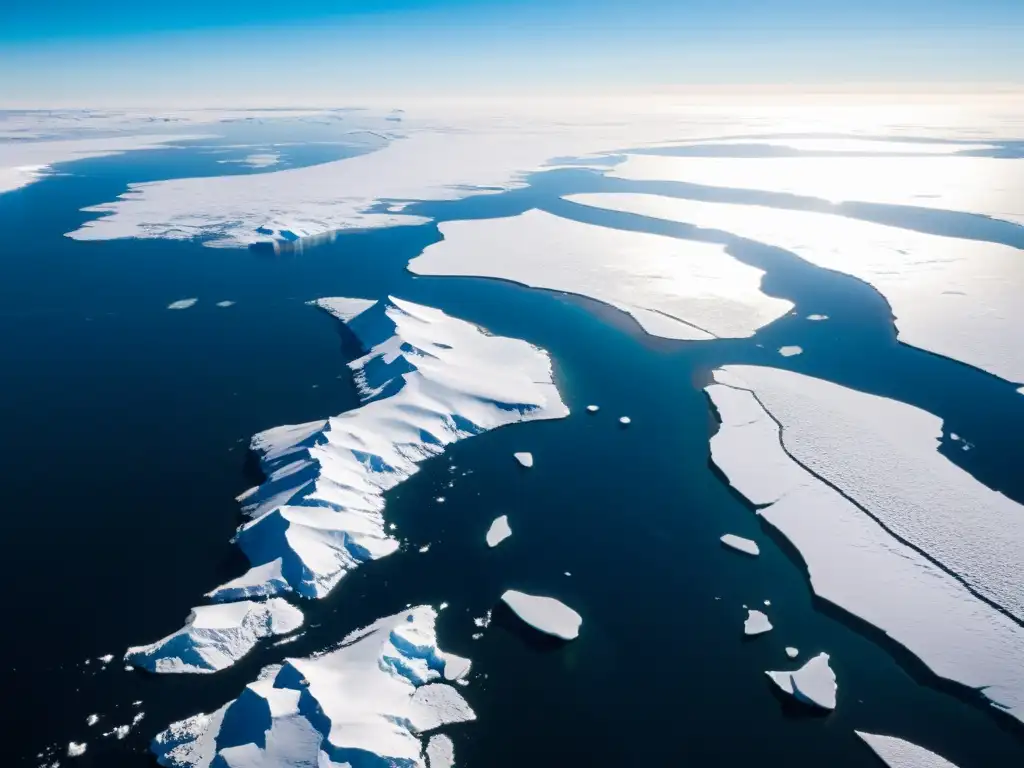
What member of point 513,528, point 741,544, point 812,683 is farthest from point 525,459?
point 812,683

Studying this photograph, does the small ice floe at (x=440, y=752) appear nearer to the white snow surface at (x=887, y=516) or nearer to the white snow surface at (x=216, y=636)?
the white snow surface at (x=216, y=636)

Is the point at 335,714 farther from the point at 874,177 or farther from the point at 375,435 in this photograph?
the point at 874,177

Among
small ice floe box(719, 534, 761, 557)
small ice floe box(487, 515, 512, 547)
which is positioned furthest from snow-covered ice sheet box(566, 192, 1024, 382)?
small ice floe box(487, 515, 512, 547)

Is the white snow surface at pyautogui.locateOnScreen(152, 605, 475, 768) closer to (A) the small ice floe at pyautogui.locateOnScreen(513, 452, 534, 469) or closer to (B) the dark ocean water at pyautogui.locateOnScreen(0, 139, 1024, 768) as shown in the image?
(B) the dark ocean water at pyautogui.locateOnScreen(0, 139, 1024, 768)

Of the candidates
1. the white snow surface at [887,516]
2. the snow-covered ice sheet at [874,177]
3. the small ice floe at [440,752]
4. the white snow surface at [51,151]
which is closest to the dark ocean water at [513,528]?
the small ice floe at [440,752]

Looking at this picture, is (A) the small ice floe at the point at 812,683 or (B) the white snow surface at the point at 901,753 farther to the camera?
(A) the small ice floe at the point at 812,683

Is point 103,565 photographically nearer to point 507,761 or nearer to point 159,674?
point 159,674

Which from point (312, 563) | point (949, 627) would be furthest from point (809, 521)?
point (312, 563)
